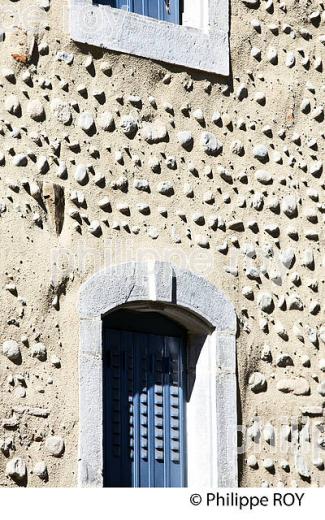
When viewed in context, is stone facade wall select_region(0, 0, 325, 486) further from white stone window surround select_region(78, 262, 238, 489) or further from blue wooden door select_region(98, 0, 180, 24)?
blue wooden door select_region(98, 0, 180, 24)

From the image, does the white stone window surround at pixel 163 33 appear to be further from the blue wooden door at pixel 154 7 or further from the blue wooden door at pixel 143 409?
the blue wooden door at pixel 143 409

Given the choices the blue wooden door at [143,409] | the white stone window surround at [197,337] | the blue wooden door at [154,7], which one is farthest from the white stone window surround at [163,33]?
the blue wooden door at [143,409]

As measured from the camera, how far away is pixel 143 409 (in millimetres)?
11195

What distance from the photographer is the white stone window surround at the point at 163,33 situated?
11.1 meters

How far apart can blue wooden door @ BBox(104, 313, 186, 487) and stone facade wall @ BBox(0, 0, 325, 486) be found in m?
0.41

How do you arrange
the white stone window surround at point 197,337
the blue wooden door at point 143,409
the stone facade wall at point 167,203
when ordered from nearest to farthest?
the stone facade wall at point 167,203
the white stone window surround at point 197,337
the blue wooden door at point 143,409

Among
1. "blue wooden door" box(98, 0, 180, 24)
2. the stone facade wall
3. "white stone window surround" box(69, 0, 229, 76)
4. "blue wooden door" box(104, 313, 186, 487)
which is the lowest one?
"blue wooden door" box(104, 313, 186, 487)

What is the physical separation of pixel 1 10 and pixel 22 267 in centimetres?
155

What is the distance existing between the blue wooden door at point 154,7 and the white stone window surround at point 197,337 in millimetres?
1650

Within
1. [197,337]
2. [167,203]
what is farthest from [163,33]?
[197,337]

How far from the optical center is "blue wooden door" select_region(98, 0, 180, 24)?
1151 cm

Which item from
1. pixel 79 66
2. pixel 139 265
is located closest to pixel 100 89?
pixel 79 66

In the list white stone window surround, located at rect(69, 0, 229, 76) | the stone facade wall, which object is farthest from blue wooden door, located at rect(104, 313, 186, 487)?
white stone window surround, located at rect(69, 0, 229, 76)

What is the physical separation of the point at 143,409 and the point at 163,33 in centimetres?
233
